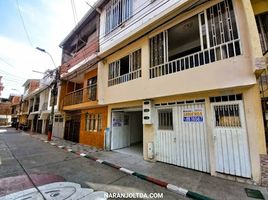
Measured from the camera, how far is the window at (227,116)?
4.60 m

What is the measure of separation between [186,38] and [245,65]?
396 cm

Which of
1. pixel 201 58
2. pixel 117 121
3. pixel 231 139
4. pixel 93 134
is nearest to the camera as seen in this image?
pixel 231 139

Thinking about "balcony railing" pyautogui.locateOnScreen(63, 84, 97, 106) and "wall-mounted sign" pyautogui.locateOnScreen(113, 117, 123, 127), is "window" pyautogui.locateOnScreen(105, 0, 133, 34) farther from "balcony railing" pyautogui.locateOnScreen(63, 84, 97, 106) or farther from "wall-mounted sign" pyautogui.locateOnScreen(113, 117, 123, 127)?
"wall-mounted sign" pyautogui.locateOnScreen(113, 117, 123, 127)

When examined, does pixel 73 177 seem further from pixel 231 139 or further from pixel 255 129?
pixel 255 129

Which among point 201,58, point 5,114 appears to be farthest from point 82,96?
point 5,114

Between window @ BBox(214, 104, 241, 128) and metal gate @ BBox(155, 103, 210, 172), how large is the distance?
0.49 metres

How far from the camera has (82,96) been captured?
1152 centimetres

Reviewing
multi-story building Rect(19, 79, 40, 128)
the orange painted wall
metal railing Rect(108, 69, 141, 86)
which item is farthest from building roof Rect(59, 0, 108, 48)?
multi-story building Rect(19, 79, 40, 128)

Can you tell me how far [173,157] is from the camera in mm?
6012

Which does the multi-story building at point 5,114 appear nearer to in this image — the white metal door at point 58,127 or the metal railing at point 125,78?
the white metal door at point 58,127

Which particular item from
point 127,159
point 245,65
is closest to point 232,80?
point 245,65

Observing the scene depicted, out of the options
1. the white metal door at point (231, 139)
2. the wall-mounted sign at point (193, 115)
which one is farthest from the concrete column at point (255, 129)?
the wall-mounted sign at point (193, 115)

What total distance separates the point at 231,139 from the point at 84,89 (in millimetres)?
10136

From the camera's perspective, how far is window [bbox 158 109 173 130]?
6.41 m
